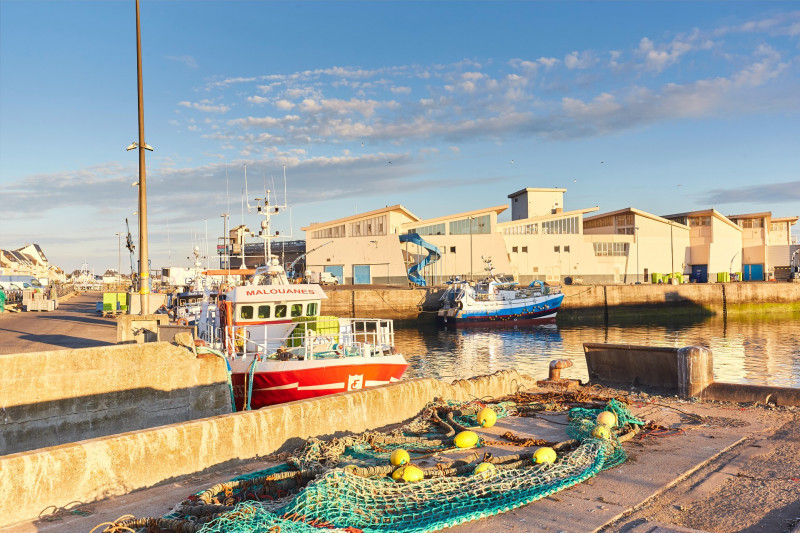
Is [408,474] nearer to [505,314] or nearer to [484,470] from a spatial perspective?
[484,470]

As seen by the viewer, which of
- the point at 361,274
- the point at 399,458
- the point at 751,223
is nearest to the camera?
the point at 399,458

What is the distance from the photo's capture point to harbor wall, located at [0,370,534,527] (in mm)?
5504

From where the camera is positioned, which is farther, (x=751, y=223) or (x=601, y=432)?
(x=751, y=223)

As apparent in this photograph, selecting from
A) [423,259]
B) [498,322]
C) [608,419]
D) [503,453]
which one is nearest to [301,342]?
[503,453]

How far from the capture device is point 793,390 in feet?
31.9

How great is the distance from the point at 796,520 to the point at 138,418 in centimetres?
910

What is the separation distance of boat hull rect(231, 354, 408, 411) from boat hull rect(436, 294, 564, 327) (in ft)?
105

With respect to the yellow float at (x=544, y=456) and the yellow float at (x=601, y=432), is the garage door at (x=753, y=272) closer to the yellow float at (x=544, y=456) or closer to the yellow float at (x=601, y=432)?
the yellow float at (x=601, y=432)

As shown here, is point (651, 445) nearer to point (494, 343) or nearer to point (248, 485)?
point (248, 485)

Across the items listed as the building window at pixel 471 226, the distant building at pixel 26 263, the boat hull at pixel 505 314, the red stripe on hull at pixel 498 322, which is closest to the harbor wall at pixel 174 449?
the red stripe on hull at pixel 498 322

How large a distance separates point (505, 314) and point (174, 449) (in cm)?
4086

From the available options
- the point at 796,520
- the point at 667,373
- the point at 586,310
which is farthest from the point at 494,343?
the point at 796,520

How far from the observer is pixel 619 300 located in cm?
5322

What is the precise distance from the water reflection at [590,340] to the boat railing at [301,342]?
9.90 meters
